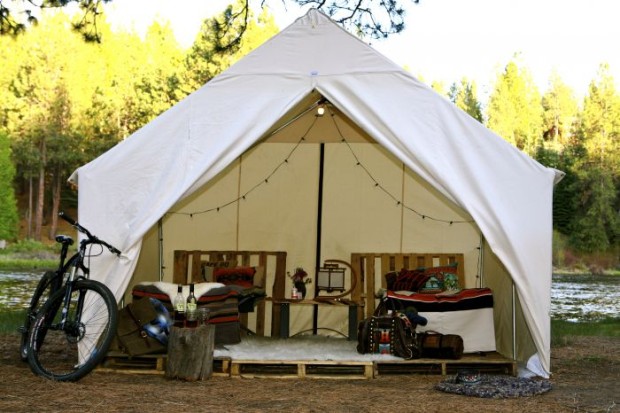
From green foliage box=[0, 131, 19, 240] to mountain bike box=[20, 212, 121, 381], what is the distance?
24.5m

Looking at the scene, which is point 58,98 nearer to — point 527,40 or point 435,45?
point 435,45

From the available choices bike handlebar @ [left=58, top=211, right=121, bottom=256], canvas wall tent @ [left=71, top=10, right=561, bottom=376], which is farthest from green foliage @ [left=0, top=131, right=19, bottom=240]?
bike handlebar @ [left=58, top=211, right=121, bottom=256]

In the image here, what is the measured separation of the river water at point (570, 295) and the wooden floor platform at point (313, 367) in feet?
26.7

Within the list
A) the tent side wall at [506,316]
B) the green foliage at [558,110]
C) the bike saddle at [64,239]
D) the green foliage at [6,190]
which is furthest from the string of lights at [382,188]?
the green foliage at [558,110]

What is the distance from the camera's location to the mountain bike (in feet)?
16.1

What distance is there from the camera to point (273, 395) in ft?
15.3

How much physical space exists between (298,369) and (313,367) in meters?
0.13

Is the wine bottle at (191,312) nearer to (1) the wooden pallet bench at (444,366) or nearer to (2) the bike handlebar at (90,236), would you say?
(2) the bike handlebar at (90,236)

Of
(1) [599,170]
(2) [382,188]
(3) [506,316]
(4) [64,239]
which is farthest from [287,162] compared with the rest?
(1) [599,170]

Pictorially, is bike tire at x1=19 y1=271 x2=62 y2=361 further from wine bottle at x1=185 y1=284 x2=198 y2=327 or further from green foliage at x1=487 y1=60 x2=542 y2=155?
green foliage at x1=487 y1=60 x2=542 y2=155

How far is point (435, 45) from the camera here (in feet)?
116

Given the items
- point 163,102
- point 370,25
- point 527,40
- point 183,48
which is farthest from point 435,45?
point 370,25

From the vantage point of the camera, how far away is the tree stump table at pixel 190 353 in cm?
506

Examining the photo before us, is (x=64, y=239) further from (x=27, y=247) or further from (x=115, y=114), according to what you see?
(x=27, y=247)
